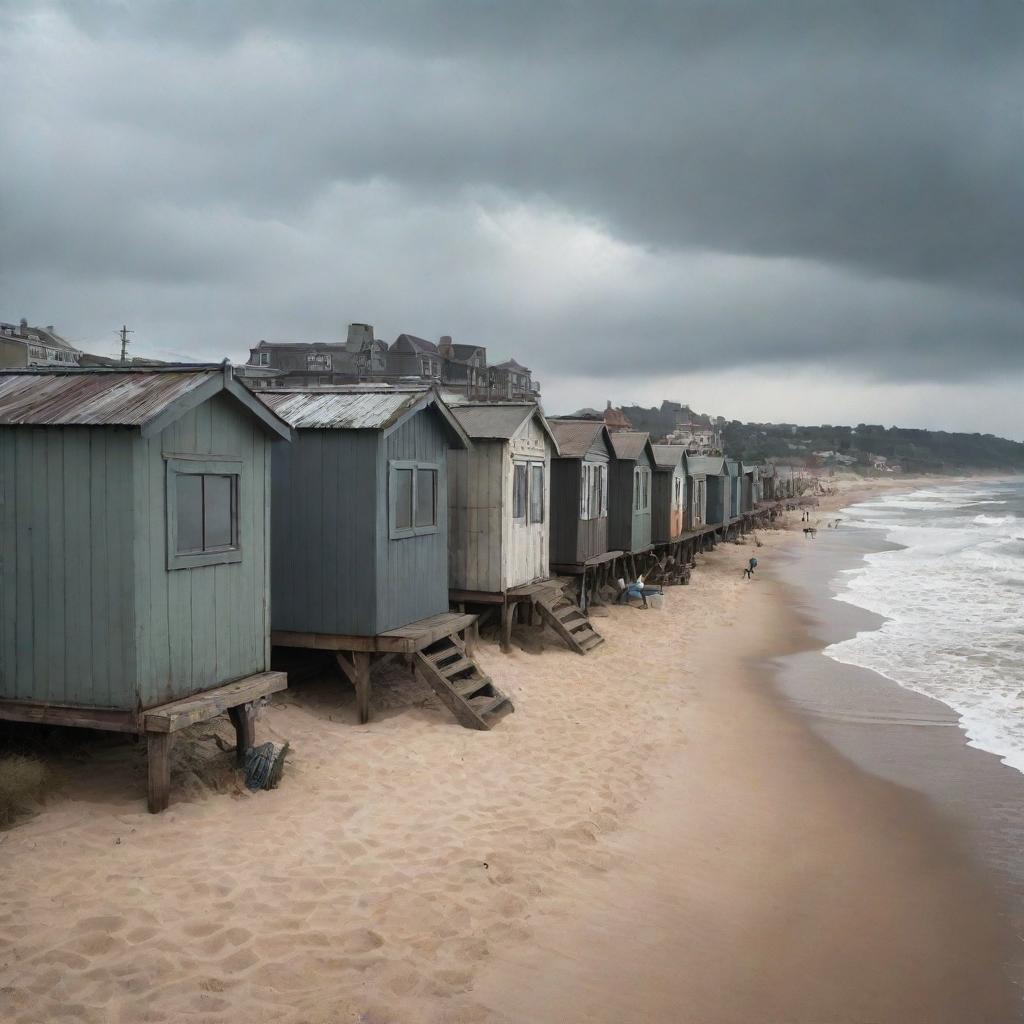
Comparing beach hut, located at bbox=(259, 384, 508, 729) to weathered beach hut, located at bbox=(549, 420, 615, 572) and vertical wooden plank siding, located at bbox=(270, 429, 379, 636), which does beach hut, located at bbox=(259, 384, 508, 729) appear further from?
weathered beach hut, located at bbox=(549, 420, 615, 572)

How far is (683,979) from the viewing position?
659 cm

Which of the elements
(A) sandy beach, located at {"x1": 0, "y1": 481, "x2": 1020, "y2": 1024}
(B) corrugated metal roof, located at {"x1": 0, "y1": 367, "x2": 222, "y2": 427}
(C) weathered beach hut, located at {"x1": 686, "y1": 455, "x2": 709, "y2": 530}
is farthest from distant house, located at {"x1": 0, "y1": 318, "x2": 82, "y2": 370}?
(C) weathered beach hut, located at {"x1": 686, "y1": 455, "x2": 709, "y2": 530}

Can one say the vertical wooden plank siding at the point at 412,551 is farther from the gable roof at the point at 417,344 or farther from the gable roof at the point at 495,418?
the gable roof at the point at 417,344

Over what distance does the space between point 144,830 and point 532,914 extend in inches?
132

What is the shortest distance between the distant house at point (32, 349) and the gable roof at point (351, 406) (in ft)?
9.08

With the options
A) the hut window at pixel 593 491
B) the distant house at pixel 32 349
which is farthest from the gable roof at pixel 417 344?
the hut window at pixel 593 491

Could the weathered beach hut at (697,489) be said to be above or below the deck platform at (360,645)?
above

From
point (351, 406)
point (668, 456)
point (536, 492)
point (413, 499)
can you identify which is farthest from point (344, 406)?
point (668, 456)

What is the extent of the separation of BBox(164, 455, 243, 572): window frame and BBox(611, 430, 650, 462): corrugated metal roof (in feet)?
51.7

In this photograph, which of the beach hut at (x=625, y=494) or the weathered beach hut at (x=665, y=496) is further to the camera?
the weathered beach hut at (x=665, y=496)

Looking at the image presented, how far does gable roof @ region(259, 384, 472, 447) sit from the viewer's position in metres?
11.6

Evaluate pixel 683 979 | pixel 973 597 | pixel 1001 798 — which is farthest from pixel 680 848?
pixel 973 597

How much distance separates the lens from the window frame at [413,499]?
1196cm

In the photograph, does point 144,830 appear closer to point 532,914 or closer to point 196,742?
point 196,742
